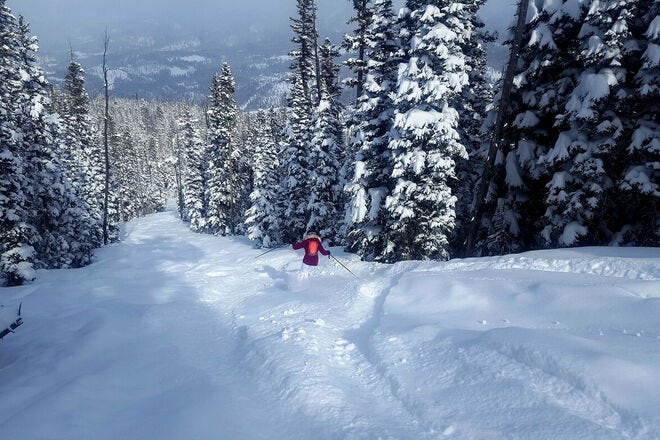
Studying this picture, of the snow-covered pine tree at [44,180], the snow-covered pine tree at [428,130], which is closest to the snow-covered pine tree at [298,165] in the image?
the snow-covered pine tree at [428,130]

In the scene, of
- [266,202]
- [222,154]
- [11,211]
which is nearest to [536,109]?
[266,202]

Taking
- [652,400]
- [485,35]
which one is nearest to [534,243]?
[485,35]

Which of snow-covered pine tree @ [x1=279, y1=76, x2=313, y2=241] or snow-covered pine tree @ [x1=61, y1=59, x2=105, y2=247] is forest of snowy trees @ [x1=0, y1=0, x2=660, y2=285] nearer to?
snow-covered pine tree @ [x1=279, y1=76, x2=313, y2=241]

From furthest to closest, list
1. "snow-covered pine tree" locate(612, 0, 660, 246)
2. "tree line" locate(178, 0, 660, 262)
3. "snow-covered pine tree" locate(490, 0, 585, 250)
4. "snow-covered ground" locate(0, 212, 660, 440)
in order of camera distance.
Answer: "snow-covered pine tree" locate(490, 0, 585, 250)
"tree line" locate(178, 0, 660, 262)
"snow-covered pine tree" locate(612, 0, 660, 246)
"snow-covered ground" locate(0, 212, 660, 440)

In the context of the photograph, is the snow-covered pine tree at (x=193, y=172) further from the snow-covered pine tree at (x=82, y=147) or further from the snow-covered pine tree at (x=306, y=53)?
the snow-covered pine tree at (x=306, y=53)

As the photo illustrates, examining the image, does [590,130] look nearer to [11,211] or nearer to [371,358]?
[371,358]

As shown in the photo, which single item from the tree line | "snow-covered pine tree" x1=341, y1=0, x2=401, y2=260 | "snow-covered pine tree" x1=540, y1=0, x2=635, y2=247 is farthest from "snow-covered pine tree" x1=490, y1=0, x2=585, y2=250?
"snow-covered pine tree" x1=341, y1=0, x2=401, y2=260

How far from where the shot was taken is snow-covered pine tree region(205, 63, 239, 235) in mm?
38000

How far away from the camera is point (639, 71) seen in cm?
1189

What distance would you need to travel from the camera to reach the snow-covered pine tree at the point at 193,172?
1964 inches

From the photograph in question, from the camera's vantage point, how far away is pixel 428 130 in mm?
14031

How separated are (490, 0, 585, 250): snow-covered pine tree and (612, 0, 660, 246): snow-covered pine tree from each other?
5.58 ft

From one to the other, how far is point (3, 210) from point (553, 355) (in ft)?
67.7

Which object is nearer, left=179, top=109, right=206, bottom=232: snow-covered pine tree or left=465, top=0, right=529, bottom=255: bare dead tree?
left=465, top=0, right=529, bottom=255: bare dead tree
